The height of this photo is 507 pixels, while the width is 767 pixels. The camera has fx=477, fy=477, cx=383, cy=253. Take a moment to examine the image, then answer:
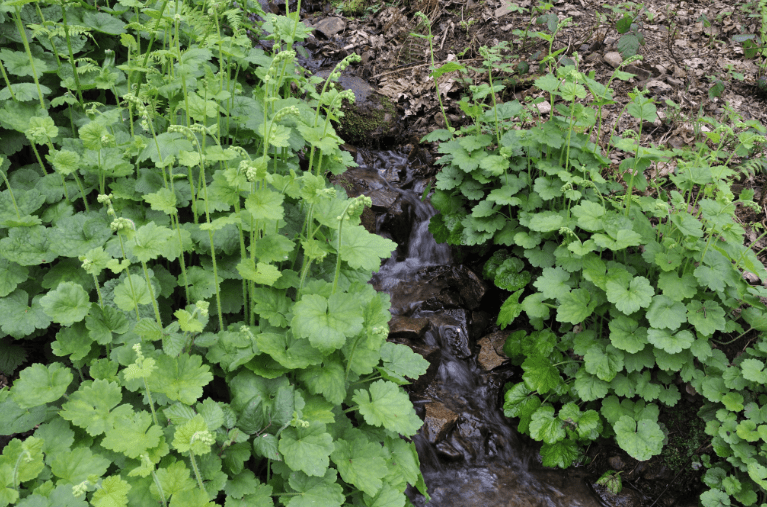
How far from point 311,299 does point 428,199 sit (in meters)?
3.35

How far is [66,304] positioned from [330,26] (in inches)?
274

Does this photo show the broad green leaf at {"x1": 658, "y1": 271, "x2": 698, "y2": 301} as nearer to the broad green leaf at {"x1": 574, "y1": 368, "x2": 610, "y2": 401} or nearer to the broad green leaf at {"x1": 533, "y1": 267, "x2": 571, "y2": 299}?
the broad green leaf at {"x1": 533, "y1": 267, "x2": 571, "y2": 299}

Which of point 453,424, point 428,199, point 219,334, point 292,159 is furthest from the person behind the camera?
point 428,199

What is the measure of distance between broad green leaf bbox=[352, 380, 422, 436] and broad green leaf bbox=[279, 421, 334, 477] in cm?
22

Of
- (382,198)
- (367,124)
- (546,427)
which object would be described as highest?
(367,124)

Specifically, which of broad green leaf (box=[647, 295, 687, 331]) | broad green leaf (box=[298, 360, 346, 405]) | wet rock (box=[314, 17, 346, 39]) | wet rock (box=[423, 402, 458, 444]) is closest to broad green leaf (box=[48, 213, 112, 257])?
broad green leaf (box=[298, 360, 346, 405])

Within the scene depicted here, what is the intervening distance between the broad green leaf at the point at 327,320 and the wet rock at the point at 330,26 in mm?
6620

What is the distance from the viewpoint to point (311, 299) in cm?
211

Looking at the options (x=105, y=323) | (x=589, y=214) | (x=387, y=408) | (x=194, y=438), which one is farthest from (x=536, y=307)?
(x=105, y=323)

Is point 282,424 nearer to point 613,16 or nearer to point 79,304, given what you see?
point 79,304

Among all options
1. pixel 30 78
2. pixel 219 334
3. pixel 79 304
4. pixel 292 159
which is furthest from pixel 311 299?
pixel 30 78

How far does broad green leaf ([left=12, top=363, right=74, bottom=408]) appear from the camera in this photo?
188cm

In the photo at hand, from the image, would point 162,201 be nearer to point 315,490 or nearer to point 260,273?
point 260,273

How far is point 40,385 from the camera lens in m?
1.94
